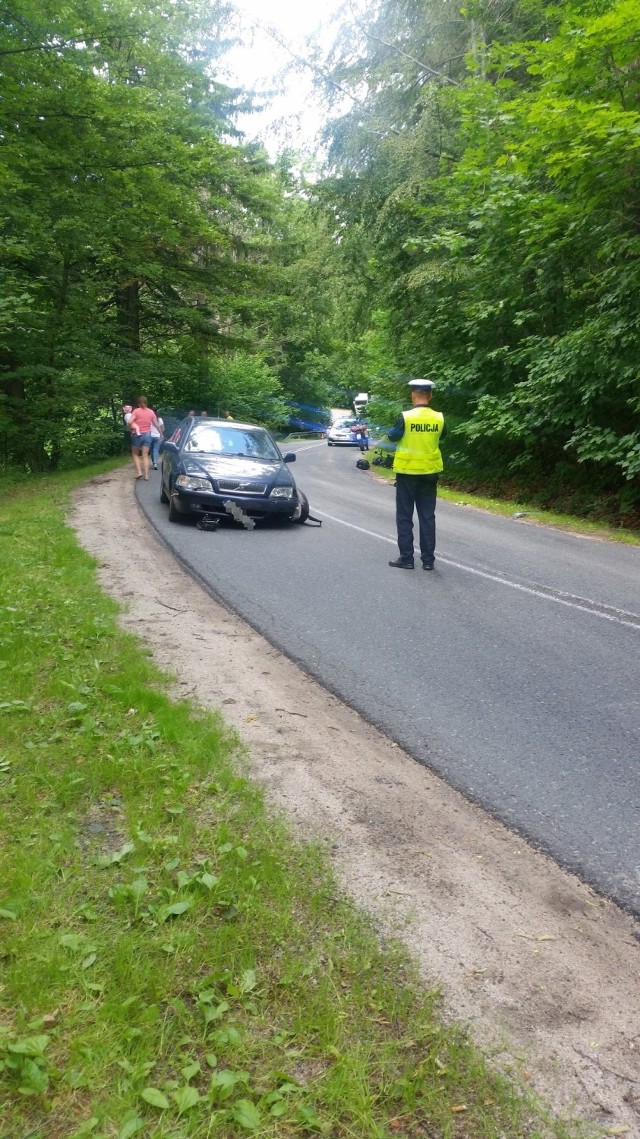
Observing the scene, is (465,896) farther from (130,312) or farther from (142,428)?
(130,312)

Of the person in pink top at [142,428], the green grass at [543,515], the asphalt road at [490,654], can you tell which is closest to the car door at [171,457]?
the asphalt road at [490,654]

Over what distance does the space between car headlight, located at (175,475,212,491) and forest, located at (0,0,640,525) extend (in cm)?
560

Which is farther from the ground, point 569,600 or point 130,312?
Result: point 130,312

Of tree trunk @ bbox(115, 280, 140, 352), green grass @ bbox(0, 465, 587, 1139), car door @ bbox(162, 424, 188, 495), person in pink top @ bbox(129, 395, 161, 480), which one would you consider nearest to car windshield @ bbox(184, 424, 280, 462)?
car door @ bbox(162, 424, 188, 495)

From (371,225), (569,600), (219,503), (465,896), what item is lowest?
(569,600)

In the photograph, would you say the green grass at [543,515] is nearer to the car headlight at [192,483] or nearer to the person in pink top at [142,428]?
the car headlight at [192,483]

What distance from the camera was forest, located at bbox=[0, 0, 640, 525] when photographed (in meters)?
12.7

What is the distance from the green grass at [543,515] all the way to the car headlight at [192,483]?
254 inches

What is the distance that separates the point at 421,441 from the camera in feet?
28.4

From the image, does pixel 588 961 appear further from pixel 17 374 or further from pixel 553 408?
pixel 17 374

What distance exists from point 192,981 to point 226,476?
9.12 m

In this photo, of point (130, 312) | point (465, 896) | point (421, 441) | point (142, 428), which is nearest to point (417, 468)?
point (421, 441)

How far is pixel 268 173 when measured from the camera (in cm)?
2953

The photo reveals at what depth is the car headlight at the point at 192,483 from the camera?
35.3ft
